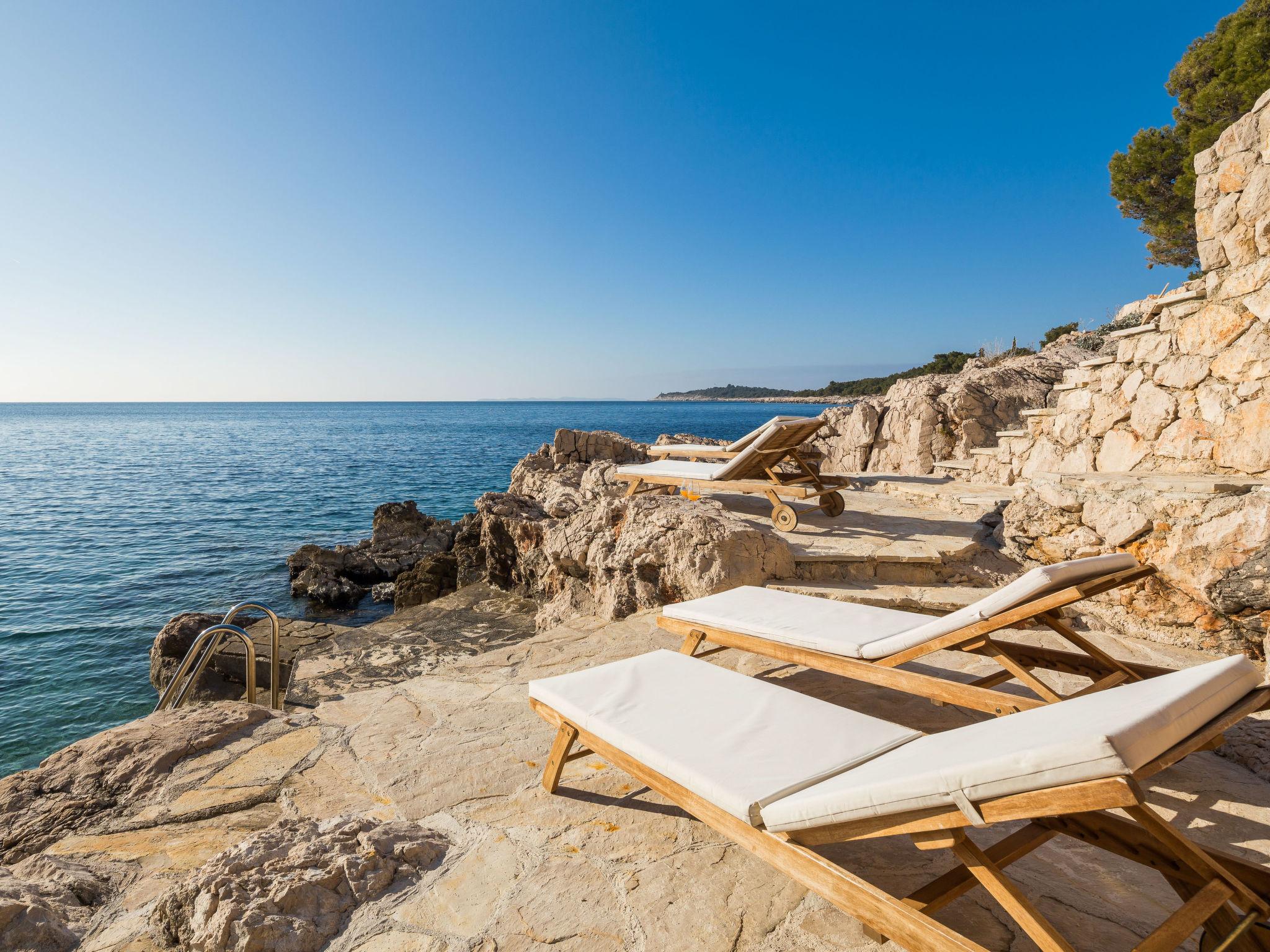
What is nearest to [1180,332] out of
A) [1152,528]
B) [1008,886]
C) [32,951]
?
[1152,528]

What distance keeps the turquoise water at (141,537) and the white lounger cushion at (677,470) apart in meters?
6.49

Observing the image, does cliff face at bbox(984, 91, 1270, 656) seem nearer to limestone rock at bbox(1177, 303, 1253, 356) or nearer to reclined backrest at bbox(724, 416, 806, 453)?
limestone rock at bbox(1177, 303, 1253, 356)

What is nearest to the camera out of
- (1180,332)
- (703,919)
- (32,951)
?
(32,951)

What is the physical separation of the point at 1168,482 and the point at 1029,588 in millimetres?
3313

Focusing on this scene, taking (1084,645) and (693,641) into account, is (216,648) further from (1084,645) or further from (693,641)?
(1084,645)

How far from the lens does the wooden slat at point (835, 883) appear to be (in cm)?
138

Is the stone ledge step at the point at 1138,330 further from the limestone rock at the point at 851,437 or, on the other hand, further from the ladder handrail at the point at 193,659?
the ladder handrail at the point at 193,659

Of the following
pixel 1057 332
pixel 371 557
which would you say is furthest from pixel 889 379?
pixel 371 557

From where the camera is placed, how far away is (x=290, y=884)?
6.13ft

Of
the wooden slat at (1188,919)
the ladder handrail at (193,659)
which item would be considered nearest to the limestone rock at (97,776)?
the ladder handrail at (193,659)

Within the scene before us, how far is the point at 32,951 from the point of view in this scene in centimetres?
171

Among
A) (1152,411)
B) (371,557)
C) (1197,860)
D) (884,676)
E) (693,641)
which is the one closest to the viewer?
(1197,860)

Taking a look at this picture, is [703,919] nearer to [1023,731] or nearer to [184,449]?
[1023,731]

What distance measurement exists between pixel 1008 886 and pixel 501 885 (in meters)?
1.52
